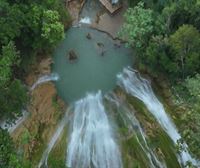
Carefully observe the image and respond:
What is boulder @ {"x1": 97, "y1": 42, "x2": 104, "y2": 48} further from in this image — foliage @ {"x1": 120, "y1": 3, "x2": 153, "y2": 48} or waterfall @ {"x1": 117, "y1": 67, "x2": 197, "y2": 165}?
foliage @ {"x1": 120, "y1": 3, "x2": 153, "y2": 48}

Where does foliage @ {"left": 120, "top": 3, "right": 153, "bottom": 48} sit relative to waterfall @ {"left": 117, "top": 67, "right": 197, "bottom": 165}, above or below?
above

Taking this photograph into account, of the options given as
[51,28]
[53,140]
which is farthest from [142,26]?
[53,140]

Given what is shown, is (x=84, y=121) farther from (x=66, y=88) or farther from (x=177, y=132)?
(x=177, y=132)

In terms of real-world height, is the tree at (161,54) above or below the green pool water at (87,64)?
below

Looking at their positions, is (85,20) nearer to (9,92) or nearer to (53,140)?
(53,140)

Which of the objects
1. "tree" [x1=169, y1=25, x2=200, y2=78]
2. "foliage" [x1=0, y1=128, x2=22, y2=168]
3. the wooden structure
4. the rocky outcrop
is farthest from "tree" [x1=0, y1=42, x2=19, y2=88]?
the wooden structure

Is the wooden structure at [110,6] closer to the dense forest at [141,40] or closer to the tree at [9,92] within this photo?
the dense forest at [141,40]

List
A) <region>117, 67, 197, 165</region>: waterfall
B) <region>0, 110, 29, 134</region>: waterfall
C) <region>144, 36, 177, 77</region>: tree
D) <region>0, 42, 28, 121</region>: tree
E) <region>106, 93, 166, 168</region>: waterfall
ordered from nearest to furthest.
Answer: <region>0, 42, 28, 121</region>: tree < <region>106, 93, 166, 168</region>: waterfall < <region>0, 110, 29, 134</region>: waterfall < <region>117, 67, 197, 165</region>: waterfall < <region>144, 36, 177, 77</region>: tree

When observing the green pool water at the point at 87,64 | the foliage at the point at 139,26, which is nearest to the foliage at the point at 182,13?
the foliage at the point at 139,26
